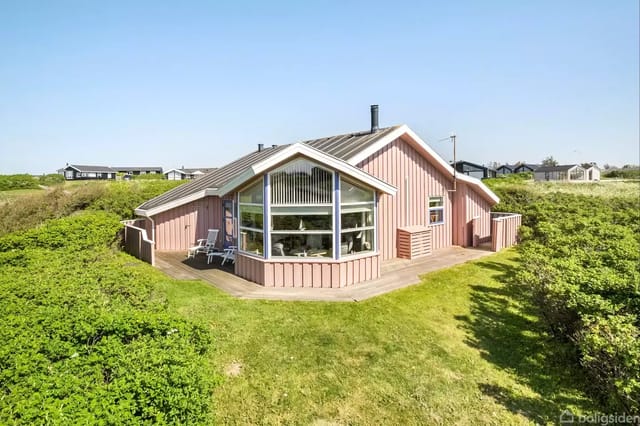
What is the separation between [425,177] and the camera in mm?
13695

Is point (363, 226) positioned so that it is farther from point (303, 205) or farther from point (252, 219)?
point (252, 219)

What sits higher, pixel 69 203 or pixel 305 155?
pixel 305 155

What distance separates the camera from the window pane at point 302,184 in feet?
28.4

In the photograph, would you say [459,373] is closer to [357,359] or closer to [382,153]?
[357,359]

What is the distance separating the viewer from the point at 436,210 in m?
14.1

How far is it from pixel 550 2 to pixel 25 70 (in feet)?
59.1

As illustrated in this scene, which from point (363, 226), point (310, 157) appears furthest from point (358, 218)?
point (310, 157)

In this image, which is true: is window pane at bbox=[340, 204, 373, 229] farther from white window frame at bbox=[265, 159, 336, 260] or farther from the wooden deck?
the wooden deck

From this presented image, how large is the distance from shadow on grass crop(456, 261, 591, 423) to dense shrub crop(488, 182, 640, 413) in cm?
30

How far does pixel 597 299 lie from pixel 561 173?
256 ft

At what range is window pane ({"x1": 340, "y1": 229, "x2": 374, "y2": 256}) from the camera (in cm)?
895

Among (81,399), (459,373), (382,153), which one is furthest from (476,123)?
(81,399)
